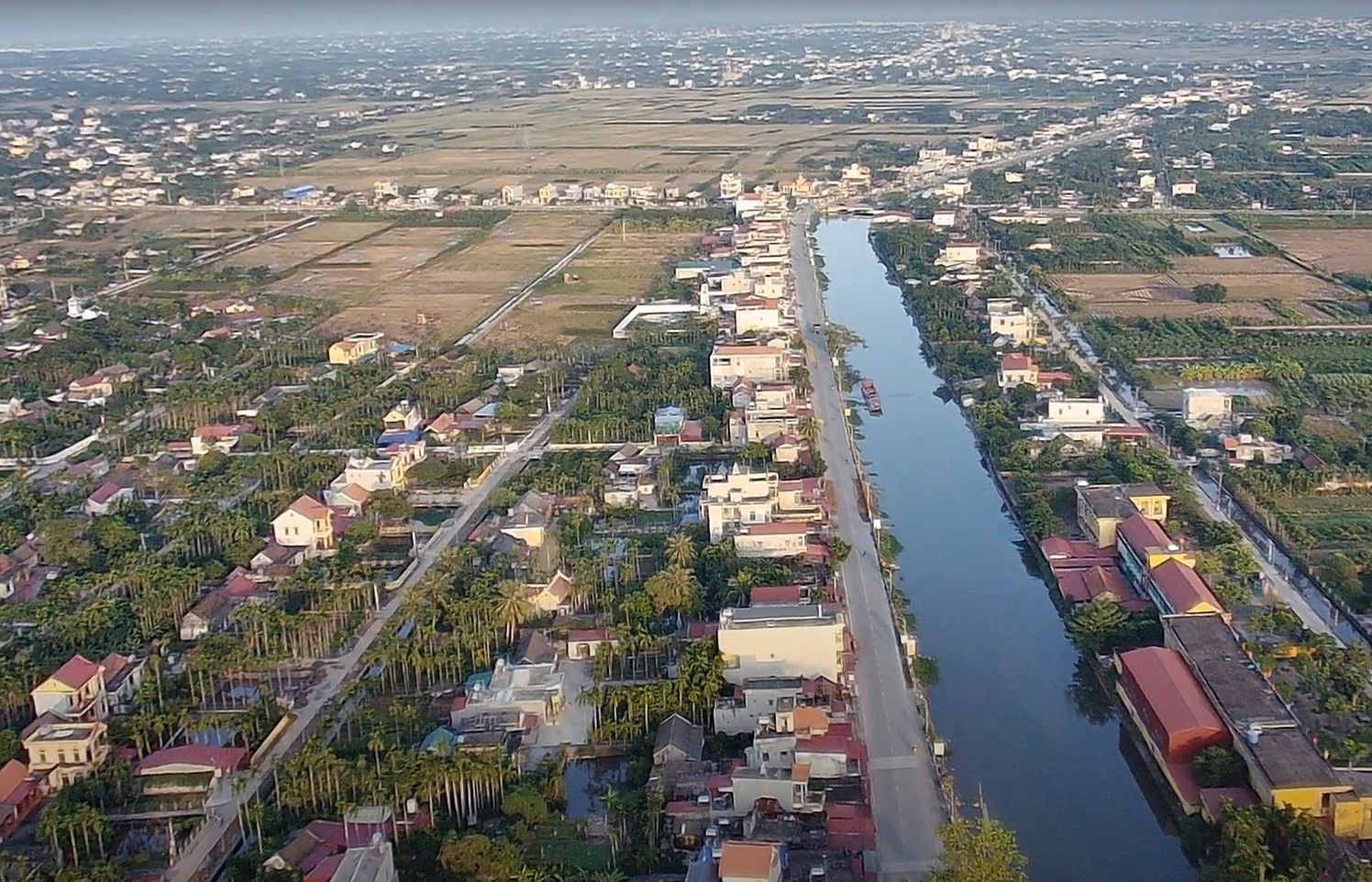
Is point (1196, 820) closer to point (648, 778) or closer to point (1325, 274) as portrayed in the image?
point (648, 778)

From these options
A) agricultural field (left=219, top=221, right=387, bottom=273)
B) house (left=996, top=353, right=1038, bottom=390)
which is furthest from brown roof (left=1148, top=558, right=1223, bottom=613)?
agricultural field (left=219, top=221, right=387, bottom=273)

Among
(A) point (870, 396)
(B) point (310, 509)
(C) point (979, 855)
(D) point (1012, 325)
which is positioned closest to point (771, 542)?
(B) point (310, 509)

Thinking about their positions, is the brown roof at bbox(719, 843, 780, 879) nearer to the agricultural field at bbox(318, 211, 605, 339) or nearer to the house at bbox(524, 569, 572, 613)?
the house at bbox(524, 569, 572, 613)

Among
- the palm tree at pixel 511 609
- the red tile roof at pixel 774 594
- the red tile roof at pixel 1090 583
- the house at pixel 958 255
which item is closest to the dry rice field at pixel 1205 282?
the house at pixel 958 255

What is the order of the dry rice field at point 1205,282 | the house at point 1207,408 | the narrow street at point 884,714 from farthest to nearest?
the dry rice field at point 1205,282 < the house at point 1207,408 < the narrow street at point 884,714

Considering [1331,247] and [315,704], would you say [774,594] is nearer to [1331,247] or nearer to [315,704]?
[315,704]

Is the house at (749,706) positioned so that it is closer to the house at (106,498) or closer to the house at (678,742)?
the house at (678,742)
